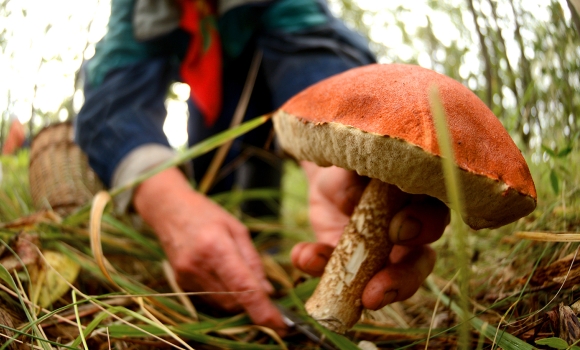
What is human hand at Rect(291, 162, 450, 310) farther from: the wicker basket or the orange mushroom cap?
the wicker basket

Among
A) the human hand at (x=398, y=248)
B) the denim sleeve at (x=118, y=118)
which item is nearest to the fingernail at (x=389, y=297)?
the human hand at (x=398, y=248)

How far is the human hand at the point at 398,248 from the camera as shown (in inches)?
20.7

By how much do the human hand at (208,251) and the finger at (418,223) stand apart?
318 millimetres

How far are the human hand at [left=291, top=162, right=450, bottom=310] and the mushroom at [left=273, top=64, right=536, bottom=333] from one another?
0.07 metres

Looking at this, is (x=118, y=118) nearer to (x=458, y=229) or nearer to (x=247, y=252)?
Result: (x=247, y=252)

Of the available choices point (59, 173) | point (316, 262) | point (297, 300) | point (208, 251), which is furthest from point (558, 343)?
point (59, 173)

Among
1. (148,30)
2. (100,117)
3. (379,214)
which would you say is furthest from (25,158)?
(379,214)

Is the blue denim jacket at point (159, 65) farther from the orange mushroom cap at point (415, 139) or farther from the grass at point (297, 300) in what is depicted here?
the orange mushroom cap at point (415, 139)

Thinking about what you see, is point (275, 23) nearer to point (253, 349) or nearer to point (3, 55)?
point (3, 55)

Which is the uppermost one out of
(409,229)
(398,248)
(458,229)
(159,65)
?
(159,65)

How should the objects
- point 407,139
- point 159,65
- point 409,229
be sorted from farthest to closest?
1. point 159,65
2. point 409,229
3. point 407,139

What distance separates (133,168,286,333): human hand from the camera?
2.40 ft

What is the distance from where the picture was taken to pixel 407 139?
0.35m

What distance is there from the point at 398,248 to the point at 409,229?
0.55 feet
